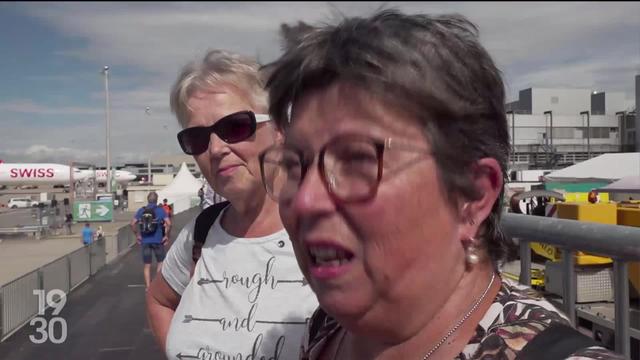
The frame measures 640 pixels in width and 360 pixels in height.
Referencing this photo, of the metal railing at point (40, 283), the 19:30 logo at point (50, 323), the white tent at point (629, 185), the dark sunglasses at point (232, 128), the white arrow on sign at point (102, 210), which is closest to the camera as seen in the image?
the dark sunglasses at point (232, 128)

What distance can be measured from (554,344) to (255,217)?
4.39 feet

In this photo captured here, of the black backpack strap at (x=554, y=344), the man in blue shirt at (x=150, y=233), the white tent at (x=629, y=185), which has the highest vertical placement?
the white tent at (x=629, y=185)

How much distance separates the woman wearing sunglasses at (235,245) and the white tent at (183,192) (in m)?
33.9

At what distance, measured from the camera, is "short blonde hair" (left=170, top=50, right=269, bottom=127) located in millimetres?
2170

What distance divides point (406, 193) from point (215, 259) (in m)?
1.25

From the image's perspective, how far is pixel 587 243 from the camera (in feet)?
6.10

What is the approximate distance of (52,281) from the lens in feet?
29.9

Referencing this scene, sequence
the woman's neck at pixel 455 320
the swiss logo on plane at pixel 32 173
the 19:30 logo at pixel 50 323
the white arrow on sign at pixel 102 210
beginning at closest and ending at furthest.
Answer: the woman's neck at pixel 455 320 < the 19:30 logo at pixel 50 323 < the white arrow on sign at pixel 102 210 < the swiss logo on plane at pixel 32 173

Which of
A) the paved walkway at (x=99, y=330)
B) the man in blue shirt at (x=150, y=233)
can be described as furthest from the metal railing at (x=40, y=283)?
the man in blue shirt at (x=150, y=233)

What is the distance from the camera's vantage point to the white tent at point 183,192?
36094mm

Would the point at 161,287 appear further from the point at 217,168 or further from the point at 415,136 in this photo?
the point at 415,136

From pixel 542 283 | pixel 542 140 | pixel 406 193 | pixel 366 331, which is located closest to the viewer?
pixel 406 193

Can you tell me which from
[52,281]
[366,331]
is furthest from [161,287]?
[52,281]

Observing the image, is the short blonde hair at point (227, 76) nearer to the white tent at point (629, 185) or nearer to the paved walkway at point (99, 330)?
the white tent at point (629, 185)
